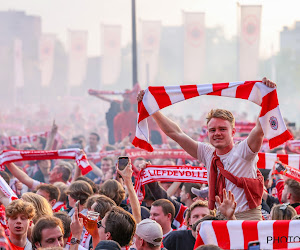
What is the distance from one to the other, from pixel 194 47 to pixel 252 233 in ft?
77.8

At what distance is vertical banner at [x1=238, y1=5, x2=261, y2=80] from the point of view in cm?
2511

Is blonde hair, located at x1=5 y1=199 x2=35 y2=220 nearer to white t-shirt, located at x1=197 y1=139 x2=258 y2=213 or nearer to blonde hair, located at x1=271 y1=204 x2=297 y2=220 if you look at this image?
white t-shirt, located at x1=197 y1=139 x2=258 y2=213

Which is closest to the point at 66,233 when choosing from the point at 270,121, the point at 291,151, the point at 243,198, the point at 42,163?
the point at 243,198

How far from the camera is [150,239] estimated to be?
5.28m

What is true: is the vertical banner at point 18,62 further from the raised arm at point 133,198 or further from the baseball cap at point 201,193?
the raised arm at point 133,198

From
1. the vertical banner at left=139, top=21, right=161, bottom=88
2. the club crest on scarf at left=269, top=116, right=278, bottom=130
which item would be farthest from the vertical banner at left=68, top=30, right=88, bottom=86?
the club crest on scarf at left=269, top=116, right=278, bottom=130

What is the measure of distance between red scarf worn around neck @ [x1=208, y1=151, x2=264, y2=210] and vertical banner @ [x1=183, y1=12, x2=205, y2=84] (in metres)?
21.9

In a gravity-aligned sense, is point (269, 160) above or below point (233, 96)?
below

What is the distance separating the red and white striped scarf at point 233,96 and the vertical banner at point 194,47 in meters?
21.3

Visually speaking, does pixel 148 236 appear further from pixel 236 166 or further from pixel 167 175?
pixel 167 175

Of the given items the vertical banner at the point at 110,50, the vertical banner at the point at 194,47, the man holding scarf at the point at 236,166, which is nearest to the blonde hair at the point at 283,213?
the man holding scarf at the point at 236,166

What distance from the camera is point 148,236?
17.3ft

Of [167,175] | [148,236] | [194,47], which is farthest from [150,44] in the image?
[148,236]

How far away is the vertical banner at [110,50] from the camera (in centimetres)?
3148
